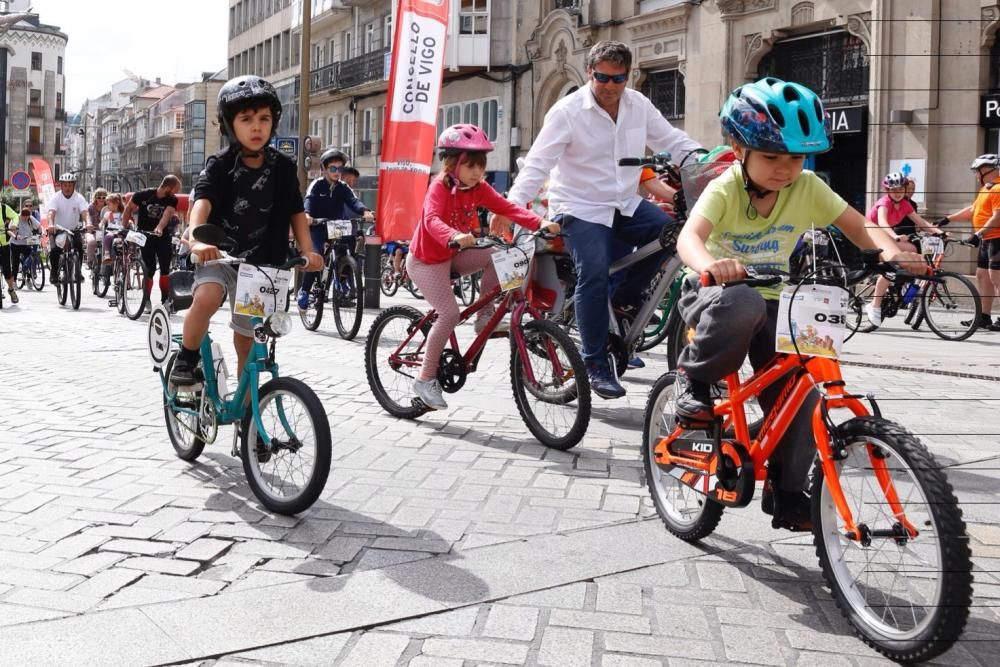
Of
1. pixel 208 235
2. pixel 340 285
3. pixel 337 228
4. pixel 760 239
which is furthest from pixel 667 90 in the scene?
pixel 760 239

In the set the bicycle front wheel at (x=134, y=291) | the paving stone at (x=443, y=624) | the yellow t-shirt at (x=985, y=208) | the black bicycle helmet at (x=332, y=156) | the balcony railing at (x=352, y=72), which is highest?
the balcony railing at (x=352, y=72)

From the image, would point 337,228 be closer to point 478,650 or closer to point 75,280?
point 75,280

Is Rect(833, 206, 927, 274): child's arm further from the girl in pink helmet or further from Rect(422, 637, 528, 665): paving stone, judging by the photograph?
the girl in pink helmet

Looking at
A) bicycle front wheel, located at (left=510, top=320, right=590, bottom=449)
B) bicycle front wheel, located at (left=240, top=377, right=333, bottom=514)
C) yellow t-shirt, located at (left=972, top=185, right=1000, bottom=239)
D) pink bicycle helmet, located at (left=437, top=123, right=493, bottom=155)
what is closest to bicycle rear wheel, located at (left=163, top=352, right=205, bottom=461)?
bicycle front wheel, located at (left=240, top=377, right=333, bottom=514)

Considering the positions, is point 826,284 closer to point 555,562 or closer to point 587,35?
point 555,562

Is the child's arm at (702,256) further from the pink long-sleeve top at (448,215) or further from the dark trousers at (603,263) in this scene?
the dark trousers at (603,263)

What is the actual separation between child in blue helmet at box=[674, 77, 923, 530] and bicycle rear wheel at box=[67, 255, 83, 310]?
45.6 feet

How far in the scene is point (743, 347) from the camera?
361 centimetres

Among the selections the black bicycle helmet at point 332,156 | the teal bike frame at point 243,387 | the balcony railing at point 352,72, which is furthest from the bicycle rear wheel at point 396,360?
the balcony railing at point 352,72

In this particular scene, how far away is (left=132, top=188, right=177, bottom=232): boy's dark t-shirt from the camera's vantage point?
14.2 metres

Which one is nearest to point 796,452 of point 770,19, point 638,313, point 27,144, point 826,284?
point 826,284

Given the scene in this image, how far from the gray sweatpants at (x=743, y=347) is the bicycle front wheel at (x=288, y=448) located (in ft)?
4.67

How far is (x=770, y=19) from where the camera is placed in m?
22.4

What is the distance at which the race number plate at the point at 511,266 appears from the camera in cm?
597
